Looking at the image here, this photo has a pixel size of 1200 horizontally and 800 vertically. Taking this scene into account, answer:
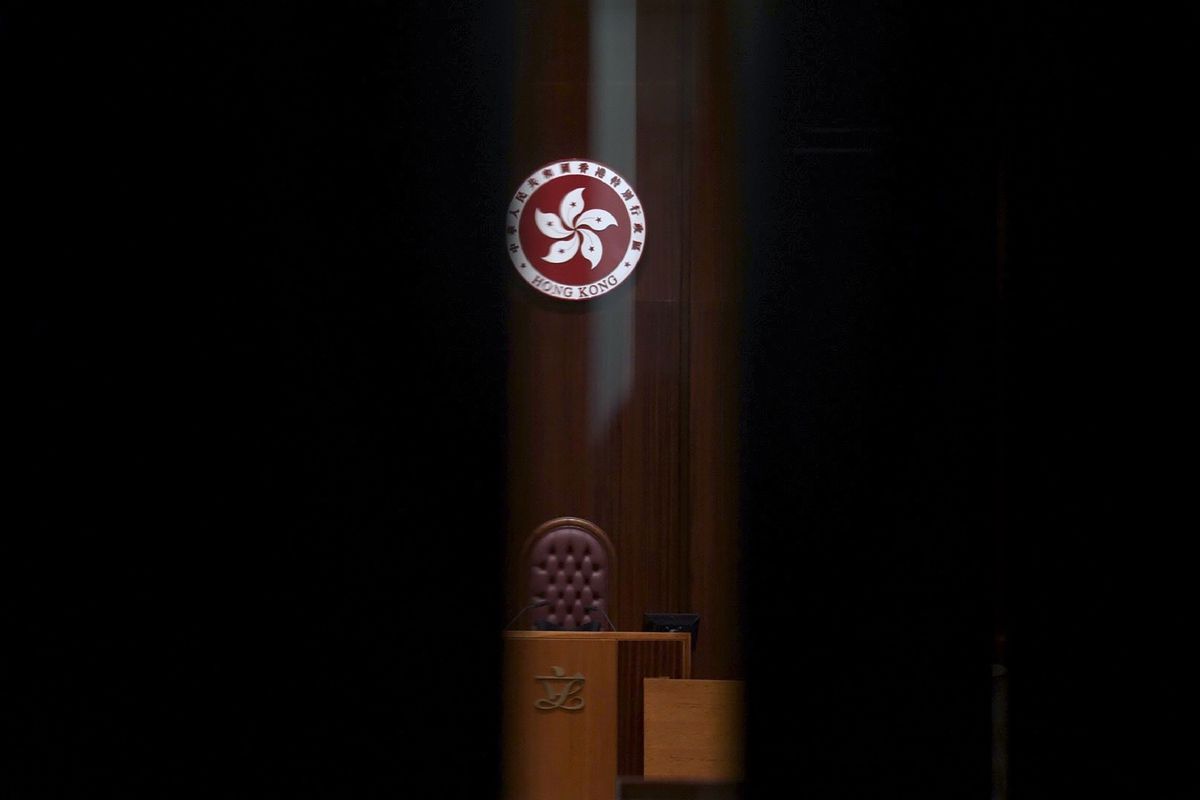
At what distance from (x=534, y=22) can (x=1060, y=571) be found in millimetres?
3319

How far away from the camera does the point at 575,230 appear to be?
146 inches

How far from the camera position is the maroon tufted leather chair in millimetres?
3603

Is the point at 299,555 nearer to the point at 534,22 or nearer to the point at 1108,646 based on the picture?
the point at 1108,646

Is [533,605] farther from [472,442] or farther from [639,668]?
[472,442]

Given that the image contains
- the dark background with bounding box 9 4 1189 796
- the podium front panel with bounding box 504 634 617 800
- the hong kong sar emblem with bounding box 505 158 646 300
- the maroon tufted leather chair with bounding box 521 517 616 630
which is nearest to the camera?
the dark background with bounding box 9 4 1189 796

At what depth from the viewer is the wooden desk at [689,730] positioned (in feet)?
8.23

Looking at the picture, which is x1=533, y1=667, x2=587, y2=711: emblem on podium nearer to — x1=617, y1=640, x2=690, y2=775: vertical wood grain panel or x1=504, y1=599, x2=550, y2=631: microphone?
x1=617, y1=640, x2=690, y2=775: vertical wood grain panel

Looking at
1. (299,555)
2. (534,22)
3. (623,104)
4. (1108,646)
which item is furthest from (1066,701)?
(534,22)

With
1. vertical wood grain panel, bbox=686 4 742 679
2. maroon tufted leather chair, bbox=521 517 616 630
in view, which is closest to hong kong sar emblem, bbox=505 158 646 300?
vertical wood grain panel, bbox=686 4 742 679

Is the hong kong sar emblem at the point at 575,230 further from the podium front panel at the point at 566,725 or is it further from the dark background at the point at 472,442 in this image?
the dark background at the point at 472,442

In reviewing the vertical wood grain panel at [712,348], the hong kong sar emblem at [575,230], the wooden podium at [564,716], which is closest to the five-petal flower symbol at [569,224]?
the hong kong sar emblem at [575,230]

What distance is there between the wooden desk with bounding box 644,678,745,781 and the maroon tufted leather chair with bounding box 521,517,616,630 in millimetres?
1066

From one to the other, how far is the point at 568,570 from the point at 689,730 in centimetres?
118

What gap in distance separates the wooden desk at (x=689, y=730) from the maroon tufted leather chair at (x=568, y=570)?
1.07 m
